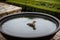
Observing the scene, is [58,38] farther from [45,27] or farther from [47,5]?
[47,5]

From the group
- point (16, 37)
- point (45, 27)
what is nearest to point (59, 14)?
point (45, 27)

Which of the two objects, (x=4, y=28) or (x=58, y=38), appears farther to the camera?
(x=58, y=38)

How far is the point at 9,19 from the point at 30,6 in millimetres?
2693

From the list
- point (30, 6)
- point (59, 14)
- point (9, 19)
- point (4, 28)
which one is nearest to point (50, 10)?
point (59, 14)

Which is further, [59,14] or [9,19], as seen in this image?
[59,14]

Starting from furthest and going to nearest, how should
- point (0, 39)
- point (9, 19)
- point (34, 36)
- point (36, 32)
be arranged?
point (0, 39), point (9, 19), point (36, 32), point (34, 36)

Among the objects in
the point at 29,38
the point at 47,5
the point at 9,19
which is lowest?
the point at 29,38

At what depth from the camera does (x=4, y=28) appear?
3275 millimetres

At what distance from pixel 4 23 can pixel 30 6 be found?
291 centimetres

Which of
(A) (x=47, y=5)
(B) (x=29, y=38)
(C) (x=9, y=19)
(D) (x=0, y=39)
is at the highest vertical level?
(A) (x=47, y=5)

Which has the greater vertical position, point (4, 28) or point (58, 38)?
point (4, 28)

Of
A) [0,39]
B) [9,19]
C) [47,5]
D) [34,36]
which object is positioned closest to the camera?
[34,36]

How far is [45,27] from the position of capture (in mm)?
3326

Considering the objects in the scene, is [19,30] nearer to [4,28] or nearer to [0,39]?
[4,28]
